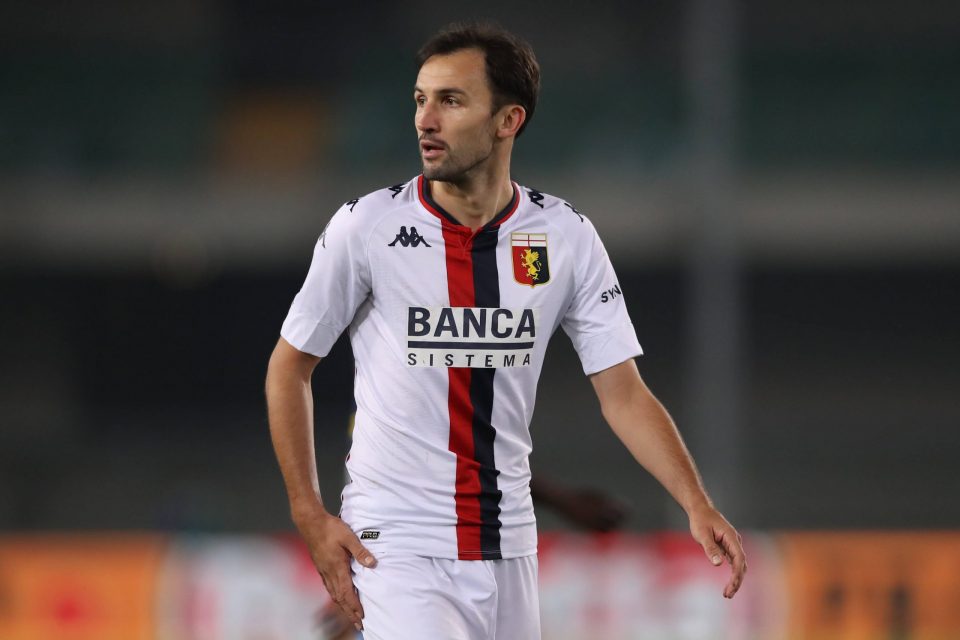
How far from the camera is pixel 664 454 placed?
10.1ft

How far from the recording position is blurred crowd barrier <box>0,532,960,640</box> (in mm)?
7656

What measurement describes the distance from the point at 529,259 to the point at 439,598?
0.76m

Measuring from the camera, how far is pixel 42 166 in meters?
17.1

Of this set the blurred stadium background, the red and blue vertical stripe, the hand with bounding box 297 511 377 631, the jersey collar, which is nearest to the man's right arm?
the hand with bounding box 297 511 377 631

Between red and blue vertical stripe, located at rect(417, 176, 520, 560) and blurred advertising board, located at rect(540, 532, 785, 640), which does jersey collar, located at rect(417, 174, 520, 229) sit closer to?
red and blue vertical stripe, located at rect(417, 176, 520, 560)

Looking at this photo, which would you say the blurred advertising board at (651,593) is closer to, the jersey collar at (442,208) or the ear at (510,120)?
Result: the jersey collar at (442,208)

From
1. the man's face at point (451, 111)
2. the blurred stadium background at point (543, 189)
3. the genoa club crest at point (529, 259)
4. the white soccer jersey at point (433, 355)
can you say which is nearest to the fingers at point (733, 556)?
the white soccer jersey at point (433, 355)

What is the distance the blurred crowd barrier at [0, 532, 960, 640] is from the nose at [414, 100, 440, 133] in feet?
16.4

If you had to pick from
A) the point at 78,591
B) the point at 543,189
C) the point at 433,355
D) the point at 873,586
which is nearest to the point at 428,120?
the point at 433,355

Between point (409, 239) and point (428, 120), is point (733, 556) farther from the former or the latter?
point (428, 120)

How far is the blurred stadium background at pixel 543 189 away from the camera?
15805 millimetres

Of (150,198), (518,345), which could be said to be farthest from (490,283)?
(150,198)

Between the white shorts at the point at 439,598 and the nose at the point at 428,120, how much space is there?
90cm

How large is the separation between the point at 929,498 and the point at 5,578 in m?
10.4
